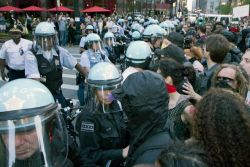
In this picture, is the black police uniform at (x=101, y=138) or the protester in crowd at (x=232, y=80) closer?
the black police uniform at (x=101, y=138)

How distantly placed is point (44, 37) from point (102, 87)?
2.17 metres

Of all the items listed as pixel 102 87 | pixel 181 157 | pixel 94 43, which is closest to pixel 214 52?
pixel 102 87

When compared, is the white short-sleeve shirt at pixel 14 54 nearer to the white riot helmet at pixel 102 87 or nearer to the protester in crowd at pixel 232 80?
the white riot helmet at pixel 102 87

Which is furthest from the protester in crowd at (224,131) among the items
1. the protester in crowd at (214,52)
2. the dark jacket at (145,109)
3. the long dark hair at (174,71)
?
the protester in crowd at (214,52)

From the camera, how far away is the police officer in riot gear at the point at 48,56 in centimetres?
498

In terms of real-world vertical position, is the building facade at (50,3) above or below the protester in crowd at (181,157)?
above

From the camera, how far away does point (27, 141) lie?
2.06 meters

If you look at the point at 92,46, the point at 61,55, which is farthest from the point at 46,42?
the point at 92,46

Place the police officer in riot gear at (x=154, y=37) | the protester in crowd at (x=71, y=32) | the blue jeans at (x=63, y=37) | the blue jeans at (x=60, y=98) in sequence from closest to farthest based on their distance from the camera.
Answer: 1. the blue jeans at (x=60, y=98)
2. the police officer in riot gear at (x=154, y=37)
3. the blue jeans at (x=63, y=37)
4. the protester in crowd at (x=71, y=32)

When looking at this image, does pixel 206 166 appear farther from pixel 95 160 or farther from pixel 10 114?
pixel 95 160

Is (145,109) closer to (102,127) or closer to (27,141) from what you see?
(27,141)

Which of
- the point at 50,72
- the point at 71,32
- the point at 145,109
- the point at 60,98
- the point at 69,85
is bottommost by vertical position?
the point at 69,85

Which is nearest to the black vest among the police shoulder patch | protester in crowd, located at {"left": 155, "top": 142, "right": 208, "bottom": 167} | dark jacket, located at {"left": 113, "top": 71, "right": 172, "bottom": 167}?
the police shoulder patch

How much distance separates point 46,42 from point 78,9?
39662mm
